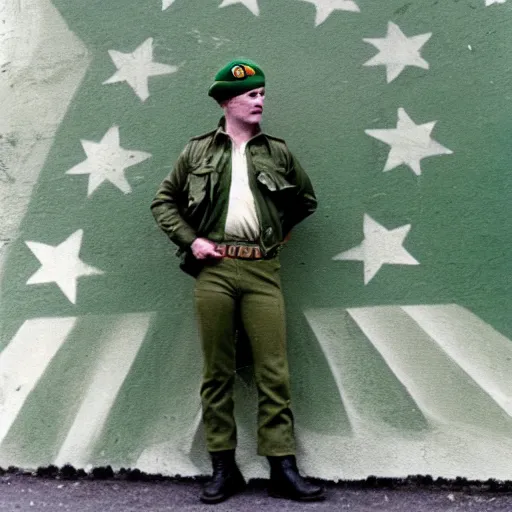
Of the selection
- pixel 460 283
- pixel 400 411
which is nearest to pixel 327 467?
pixel 400 411

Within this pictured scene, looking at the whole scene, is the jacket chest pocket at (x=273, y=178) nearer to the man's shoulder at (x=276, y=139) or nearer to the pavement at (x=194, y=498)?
the man's shoulder at (x=276, y=139)

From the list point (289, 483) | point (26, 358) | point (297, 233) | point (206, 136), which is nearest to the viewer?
point (289, 483)

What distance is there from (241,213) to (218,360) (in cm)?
66

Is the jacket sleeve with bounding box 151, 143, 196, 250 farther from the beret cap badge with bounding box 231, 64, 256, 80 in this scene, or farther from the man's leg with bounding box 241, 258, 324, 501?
the beret cap badge with bounding box 231, 64, 256, 80

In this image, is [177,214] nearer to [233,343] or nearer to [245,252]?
[245,252]

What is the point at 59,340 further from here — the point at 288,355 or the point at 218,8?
the point at 218,8

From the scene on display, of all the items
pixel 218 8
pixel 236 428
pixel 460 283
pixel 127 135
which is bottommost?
pixel 236 428

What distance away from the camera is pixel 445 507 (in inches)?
126

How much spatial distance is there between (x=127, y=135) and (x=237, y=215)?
0.83 m

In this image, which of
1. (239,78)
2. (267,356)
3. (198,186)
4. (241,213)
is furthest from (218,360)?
(239,78)

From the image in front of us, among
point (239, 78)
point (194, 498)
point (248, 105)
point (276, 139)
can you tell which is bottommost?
point (194, 498)

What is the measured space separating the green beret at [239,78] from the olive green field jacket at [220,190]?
0.63 feet

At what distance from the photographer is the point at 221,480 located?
3.30m

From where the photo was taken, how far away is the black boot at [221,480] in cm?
326
